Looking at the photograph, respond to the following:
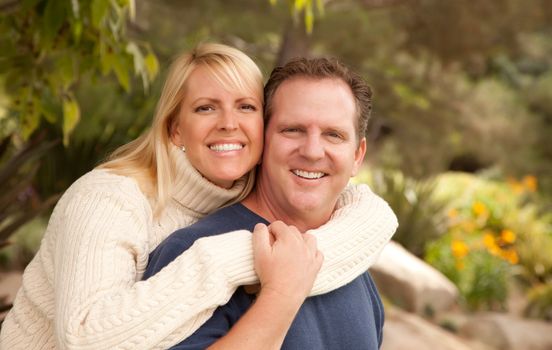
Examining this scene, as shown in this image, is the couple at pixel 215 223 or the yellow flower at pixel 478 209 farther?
the yellow flower at pixel 478 209

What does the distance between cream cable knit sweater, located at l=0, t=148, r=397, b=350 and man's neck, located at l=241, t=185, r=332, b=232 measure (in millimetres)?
89

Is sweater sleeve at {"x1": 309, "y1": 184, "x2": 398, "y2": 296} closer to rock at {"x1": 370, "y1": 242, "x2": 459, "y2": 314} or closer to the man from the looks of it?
the man

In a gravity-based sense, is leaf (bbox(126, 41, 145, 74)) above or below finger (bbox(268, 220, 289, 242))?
above

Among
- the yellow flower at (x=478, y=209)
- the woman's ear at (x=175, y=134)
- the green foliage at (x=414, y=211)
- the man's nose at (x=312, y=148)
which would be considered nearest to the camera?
the man's nose at (x=312, y=148)

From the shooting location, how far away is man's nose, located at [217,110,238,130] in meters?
2.51

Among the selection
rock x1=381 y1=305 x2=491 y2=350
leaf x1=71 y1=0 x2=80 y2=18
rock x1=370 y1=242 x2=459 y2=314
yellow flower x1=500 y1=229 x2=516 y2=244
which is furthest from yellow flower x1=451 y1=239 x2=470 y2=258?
leaf x1=71 y1=0 x2=80 y2=18

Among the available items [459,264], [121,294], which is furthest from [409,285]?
[121,294]

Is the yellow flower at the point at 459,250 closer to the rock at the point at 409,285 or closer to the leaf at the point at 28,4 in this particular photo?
the rock at the point at 409,285

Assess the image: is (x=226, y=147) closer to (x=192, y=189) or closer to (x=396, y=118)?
(x=192, y=189)

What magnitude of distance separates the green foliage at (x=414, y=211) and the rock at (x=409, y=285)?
4.05 feet

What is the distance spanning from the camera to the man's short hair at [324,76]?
2.51 meters

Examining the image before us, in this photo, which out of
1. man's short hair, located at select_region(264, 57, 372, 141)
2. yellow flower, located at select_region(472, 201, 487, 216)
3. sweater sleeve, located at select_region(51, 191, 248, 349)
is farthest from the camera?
yellow flower, located at select_region(472, 201, 487, 216)

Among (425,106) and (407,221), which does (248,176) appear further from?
(425,106)

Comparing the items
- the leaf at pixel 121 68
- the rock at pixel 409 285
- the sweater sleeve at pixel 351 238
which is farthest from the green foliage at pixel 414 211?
the sweater sleeve at pixel 351 238
